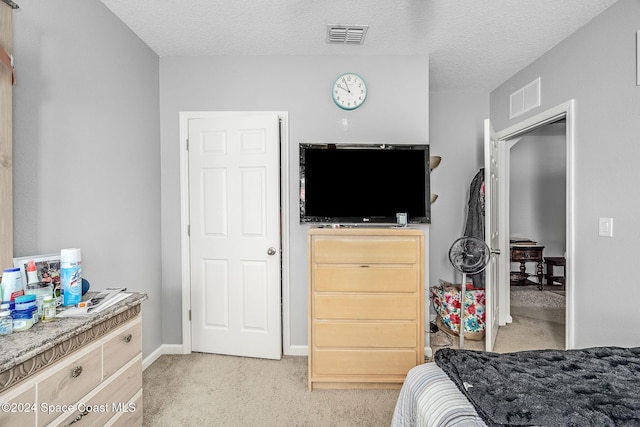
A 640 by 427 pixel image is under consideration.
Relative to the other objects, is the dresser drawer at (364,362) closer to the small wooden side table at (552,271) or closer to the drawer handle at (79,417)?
the drawer handle at (79,417)

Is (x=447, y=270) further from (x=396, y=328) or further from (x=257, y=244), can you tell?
(x=257, y=244)

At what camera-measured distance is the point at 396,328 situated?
2.29 m

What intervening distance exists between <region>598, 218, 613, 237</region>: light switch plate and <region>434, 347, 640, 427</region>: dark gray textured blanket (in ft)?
3.44

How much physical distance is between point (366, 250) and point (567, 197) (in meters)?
1.70

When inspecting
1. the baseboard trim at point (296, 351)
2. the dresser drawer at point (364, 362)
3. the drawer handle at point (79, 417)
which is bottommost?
the baseboard trim at point (296, 351)

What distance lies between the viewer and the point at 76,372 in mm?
1297

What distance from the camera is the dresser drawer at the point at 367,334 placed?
229 cm

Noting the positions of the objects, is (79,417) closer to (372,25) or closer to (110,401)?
(110,401)

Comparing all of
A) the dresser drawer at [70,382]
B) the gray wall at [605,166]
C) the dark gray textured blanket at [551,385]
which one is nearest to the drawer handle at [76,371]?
the dresser drawer at [70,382]

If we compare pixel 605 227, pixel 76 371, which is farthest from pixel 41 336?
pixel 605 227

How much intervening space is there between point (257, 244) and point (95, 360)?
1534 millimetres

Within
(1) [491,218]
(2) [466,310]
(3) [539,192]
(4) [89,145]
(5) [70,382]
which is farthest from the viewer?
(3) [539,192]

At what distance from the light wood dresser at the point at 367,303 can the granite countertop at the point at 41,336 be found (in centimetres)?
129

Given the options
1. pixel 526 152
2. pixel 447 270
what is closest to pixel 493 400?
pixel 447 270
